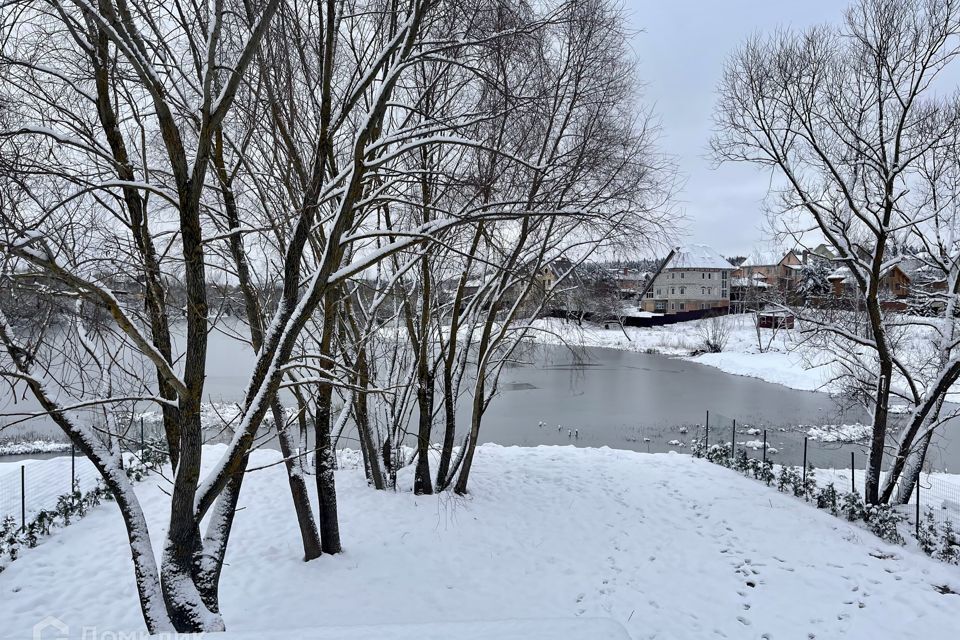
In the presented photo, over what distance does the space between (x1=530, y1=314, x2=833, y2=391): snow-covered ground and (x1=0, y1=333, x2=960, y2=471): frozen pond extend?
1406 millimetres

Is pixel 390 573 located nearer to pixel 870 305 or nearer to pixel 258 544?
pixel 258 544

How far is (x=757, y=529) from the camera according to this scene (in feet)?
22.7

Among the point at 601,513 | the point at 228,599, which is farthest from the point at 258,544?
the point at 601,513

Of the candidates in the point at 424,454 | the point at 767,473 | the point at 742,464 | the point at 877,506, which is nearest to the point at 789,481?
the point at 767,473

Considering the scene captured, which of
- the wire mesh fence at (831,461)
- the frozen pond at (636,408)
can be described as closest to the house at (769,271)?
the frozen pond at (636,408)

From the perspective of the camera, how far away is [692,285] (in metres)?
48.3

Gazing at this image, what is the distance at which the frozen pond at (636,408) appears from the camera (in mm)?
13672

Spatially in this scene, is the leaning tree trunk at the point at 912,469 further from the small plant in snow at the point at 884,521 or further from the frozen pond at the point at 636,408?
the frozen pond at the point at 636,408

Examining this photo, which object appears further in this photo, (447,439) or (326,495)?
(447,439)

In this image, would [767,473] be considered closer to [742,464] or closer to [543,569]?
[742,464]

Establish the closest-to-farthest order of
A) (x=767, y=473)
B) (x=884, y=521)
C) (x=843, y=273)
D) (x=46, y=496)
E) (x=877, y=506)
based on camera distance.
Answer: (x=884, y=521), (x=877, y=506), (x=46, y=496), (x=767, y=473), (x=843, y=273)

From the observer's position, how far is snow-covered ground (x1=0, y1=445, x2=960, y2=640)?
481 centimetres

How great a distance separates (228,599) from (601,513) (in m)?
4.73

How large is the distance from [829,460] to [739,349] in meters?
19.4
